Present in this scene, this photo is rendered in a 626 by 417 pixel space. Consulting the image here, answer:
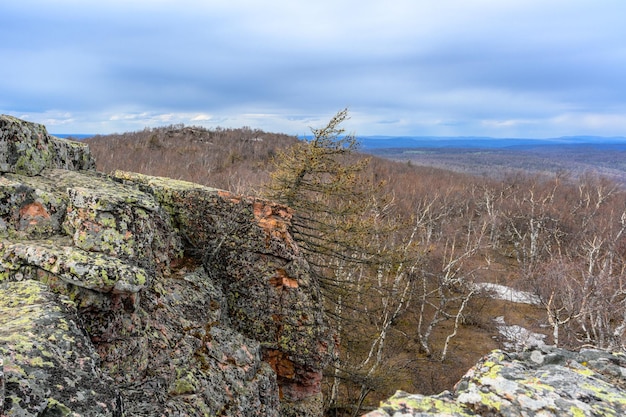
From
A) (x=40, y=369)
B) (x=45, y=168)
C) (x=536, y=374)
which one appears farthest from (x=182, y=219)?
(x=536, y=374)

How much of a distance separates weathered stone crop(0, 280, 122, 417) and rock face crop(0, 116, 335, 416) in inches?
0.4

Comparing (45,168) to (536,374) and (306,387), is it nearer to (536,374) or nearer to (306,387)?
(306,387)

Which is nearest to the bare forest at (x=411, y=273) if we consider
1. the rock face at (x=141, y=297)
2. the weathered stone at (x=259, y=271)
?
the weathered stone at (x=259, y=271)

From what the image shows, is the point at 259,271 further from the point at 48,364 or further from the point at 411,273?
the point at 411,273

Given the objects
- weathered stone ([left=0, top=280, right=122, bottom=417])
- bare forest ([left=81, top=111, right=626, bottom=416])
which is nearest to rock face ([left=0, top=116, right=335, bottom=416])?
weathered stone ([left=0, top=280, right=122, bottom=417])

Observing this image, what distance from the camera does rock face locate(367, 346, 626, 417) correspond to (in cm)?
286

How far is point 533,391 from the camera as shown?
305 cm

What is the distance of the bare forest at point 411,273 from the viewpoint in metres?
14.3

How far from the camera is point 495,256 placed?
46.2m

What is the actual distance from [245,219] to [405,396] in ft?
17.3

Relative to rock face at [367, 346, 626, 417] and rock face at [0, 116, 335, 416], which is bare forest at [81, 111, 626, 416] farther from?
rock face at [0, 116, 335, 416]

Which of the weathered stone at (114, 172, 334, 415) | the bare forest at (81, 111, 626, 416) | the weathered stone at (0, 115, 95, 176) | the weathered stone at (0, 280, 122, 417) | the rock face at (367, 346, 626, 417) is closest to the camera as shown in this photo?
the weathered stone at (0, 280, 122, 417)

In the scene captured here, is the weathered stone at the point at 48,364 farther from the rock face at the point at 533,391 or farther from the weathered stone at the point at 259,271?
the weathered stone at the point at 259,271

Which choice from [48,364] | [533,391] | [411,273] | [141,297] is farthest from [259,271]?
[411,273]
